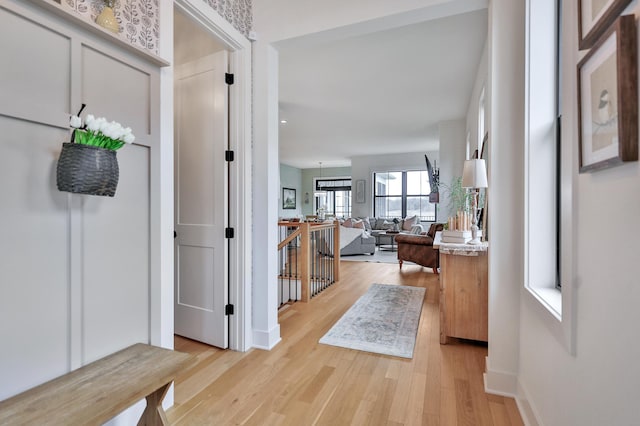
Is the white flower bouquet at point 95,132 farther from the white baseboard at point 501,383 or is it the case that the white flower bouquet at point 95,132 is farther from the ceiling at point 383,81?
the white baseboard at point 501,383

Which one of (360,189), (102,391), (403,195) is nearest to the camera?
(102,391)

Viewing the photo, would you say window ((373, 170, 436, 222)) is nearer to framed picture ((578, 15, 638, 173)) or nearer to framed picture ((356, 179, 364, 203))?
framed picture ((356, 179, 364, 203))

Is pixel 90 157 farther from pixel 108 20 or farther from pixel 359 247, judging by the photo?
pixel 359 247

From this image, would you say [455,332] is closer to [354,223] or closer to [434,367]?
[434,367]

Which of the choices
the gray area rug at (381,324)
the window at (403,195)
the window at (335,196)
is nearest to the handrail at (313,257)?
the gray area rug at (381,324)

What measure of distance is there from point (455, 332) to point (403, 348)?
48 centimetres

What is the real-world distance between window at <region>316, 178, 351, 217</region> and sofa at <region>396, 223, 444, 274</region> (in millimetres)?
7295

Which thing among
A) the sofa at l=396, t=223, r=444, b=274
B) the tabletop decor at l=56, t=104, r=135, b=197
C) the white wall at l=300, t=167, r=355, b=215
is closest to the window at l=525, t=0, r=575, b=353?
the tabletop decor at l=56, t=104, r=135, b=197

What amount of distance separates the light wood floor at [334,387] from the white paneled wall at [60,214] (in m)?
0.70

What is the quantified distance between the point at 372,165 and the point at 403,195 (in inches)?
56.6

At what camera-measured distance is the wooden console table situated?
2527mm

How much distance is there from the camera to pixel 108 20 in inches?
54.7

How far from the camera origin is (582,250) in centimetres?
111

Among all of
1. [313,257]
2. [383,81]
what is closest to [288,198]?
[313,257]
